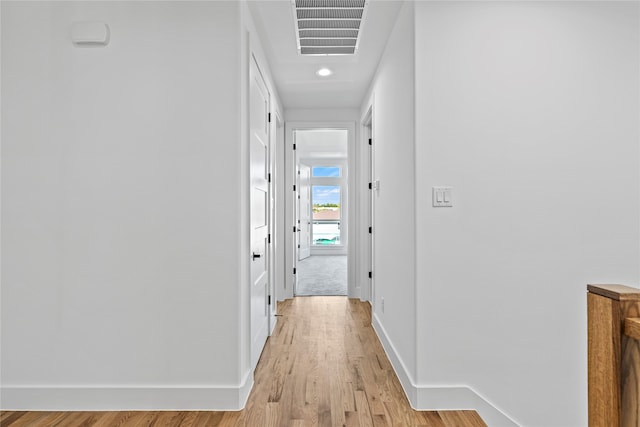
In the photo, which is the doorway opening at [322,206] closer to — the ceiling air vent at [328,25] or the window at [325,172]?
the window at [325,172]

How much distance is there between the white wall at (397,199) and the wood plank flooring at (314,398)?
7.3 inches

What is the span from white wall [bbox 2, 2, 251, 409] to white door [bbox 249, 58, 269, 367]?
0.35 metres

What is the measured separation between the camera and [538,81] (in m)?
2.26

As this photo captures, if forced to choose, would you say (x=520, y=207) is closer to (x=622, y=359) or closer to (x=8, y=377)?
(x=622, y=359)

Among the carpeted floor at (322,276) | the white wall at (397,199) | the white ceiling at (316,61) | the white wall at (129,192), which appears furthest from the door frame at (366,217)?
the white wall at (129,192)

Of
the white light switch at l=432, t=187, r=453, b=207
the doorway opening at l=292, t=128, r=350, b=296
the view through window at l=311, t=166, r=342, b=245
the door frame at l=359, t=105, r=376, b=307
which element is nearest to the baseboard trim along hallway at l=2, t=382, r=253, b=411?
the white light switch at l=432, t=187, r=453, b=207

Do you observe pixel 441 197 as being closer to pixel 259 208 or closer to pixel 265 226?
pixel 259 208

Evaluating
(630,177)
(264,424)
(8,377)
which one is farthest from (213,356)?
(630,177)

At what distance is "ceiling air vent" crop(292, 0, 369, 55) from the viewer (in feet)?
8.36

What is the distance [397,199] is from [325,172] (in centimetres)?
741

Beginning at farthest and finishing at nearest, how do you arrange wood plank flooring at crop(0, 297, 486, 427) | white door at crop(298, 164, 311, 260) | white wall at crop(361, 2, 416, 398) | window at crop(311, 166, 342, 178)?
window at crop(311, 166, 342, 178), white door at crop(298, 164, 311, 260), white wall at crop(361, 2, 416, 398), wood plank flooring at crop(0, 297, 486, 427)

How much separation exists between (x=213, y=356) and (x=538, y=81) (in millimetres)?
2435

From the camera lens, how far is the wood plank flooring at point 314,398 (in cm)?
209

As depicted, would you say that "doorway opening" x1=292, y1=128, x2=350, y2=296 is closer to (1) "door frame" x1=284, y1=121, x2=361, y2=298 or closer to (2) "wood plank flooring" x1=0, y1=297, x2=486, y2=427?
(1) "door frame" x1=284, y1=121, x2=361, y2=298
